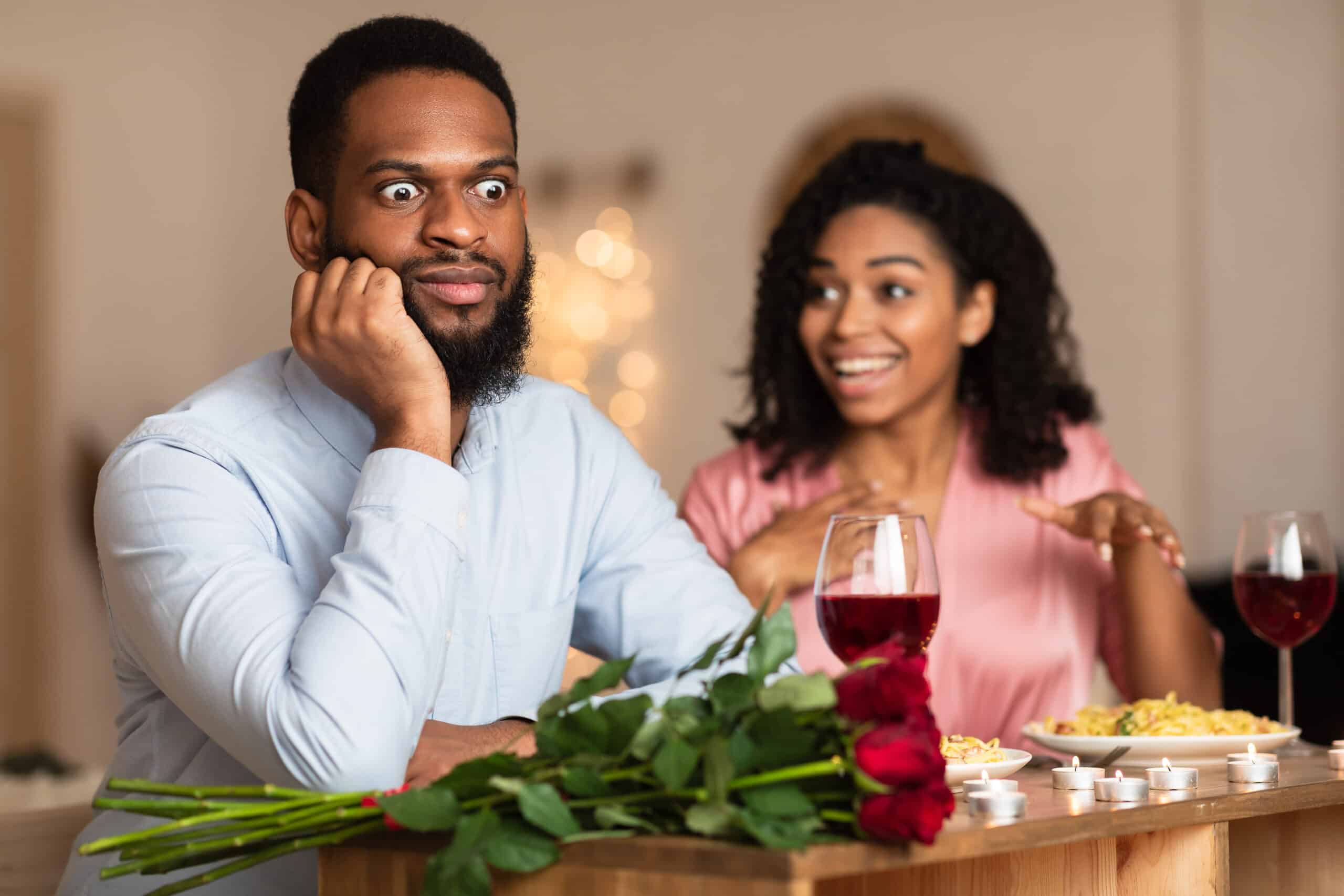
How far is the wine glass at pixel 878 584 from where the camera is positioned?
122 cm

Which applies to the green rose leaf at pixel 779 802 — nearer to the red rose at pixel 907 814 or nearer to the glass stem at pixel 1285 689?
the red rose at pixel 907 814

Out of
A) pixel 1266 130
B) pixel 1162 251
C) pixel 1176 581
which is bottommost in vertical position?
pixel 1176 581

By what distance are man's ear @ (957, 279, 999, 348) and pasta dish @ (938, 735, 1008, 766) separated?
1558 mm

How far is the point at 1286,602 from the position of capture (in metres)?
1.79

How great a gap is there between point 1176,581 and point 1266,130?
8.29ft

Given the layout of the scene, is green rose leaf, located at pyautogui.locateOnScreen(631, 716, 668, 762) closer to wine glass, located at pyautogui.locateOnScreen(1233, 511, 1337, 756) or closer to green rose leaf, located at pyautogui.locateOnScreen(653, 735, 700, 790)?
green rose leaf, located at pyautogui.locateOnScreen(653, 735, 700, 790)

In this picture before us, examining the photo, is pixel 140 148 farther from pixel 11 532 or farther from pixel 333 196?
pixel 333 196

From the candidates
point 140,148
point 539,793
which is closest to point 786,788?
point 539,793

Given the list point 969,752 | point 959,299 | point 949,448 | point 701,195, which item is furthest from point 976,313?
point 701,195

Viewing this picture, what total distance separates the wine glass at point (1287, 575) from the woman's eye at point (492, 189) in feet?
3.23

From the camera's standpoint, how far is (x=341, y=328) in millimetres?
1438

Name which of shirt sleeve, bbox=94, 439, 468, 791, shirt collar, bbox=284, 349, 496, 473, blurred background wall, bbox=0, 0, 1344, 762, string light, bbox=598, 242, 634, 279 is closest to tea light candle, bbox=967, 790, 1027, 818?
shirt sleeve, bbox=94, 439, 468, 791

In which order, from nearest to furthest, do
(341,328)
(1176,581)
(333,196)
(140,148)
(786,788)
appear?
(786,788), (341,328), (333,196), (1176,581), (140,148)

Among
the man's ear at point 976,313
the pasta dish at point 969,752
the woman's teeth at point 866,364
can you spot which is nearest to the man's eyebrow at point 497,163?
the pasta dish at point 969,752
